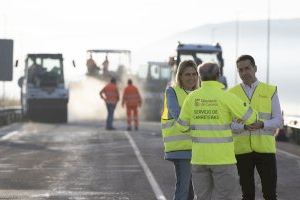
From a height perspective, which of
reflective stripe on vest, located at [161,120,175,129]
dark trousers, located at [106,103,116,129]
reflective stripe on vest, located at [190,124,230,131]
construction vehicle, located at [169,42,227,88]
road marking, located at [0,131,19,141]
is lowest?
road marking, located at [0,131,19,141]

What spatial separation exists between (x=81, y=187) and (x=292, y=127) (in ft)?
46.0

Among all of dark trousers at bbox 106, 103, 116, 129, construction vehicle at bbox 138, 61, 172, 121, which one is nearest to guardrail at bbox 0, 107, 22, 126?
dark trousers at bbox 106, 103, 116, 129

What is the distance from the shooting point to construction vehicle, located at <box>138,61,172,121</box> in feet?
159

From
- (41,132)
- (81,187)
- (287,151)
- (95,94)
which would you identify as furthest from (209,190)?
(95,94)

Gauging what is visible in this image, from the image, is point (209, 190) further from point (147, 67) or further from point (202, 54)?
point (147, 67)

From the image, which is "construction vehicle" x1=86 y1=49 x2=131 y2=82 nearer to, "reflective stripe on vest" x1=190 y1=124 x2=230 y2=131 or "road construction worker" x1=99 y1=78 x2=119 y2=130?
"road construction worker" x1=99 y1=78 x2=119 y2=130

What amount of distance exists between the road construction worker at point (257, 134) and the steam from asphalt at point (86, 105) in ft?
130

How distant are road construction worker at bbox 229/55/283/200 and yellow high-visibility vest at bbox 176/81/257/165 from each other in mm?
962

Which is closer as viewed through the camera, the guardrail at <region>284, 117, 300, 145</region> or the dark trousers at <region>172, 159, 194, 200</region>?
the dark trousers at <region>172, 159, 194, 200</region>

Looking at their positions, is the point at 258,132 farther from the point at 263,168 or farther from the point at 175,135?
the point at 175,135

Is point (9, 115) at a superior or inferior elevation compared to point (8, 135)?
superior

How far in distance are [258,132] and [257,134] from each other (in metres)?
0.02

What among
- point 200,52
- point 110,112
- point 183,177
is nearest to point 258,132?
point 183,177

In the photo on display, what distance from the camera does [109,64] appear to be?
49.6 meters
